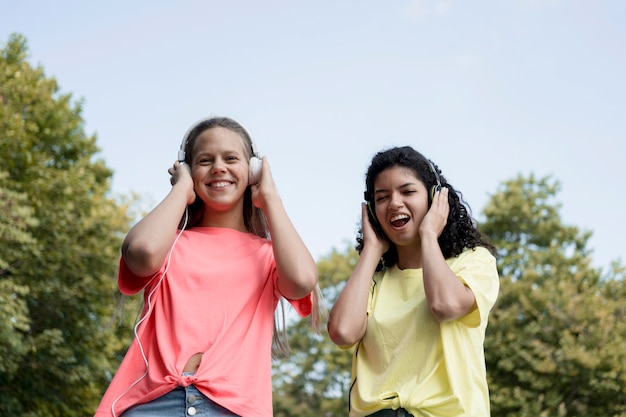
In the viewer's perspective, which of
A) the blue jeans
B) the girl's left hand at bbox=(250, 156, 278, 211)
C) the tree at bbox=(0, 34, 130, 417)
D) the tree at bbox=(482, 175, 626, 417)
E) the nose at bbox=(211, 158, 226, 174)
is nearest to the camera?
the blue jeans

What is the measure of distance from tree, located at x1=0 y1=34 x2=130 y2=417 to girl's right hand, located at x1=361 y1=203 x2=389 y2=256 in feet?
43.0

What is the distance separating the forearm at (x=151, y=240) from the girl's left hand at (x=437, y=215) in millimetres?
1164

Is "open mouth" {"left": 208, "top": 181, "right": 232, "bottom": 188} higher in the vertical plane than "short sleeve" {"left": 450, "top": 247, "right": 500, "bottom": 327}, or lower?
higher

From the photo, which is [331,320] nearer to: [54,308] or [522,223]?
[54,308]

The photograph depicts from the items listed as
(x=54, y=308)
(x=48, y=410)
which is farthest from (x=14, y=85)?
(x=48, y=410)

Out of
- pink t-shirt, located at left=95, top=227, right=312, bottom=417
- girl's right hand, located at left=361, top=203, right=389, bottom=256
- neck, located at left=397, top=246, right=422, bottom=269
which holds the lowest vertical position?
pink t-shirt, located at left=95, top=227, right=312, bottom=417

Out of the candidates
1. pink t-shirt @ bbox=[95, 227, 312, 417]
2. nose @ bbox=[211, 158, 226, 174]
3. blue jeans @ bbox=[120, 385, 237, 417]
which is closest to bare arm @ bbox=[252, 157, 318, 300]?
pink t-shirt @ bbox=[95, 227, 312, 417]

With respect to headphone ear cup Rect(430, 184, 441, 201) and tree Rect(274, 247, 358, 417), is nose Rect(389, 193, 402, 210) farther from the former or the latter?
tree Rect(274, 247, 358, 417)

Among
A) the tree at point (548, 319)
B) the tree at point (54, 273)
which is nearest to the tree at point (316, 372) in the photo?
the tree at point (548, 319)

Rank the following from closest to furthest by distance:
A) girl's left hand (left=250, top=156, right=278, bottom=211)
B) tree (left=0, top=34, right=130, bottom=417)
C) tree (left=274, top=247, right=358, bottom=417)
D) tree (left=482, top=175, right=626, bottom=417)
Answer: girl's left hand (left=250, top=156, right=278, bottom=211), tree (left=0, top=34, right=130, bottom=417), tree (left=482, top=175, right=626, bottom=417), tree (left=274, top=247, right=358, bottom=417)

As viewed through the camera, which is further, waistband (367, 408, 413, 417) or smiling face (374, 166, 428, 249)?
smiling face (374, 166, 428, 249)

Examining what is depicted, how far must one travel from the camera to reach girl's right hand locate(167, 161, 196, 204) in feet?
10.2

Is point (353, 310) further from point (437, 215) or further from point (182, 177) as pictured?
point (182, 177)

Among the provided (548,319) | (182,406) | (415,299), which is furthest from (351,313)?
(548,319)
